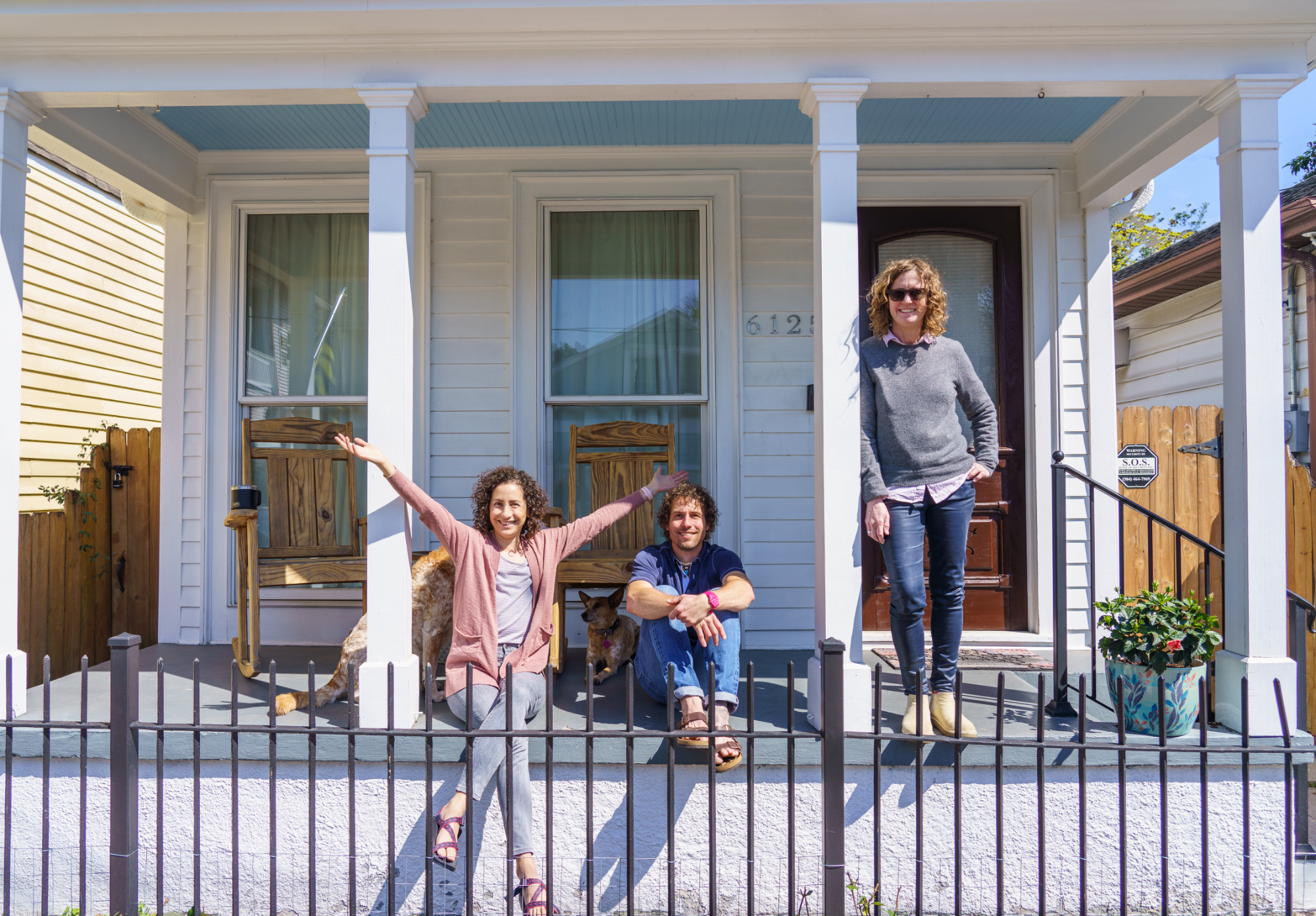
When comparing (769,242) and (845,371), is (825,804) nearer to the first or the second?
(845,371)

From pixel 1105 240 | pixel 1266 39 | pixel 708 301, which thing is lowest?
pixel 708 301

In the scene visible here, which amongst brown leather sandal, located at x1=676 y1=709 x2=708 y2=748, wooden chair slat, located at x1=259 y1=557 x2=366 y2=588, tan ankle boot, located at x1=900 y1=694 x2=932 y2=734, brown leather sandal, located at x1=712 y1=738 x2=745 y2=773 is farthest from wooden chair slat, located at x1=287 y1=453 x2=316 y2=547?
tan ankle boot, located at x1=900 y1=694 x2=932 y2=734

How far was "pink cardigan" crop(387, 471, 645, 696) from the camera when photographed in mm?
2867

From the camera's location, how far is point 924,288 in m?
2.87

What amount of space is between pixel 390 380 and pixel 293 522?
1.61 m

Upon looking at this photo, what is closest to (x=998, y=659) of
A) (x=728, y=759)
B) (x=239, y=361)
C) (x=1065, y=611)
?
(x=1065, y=611)

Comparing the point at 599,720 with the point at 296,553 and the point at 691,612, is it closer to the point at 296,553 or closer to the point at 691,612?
the point at 691,612

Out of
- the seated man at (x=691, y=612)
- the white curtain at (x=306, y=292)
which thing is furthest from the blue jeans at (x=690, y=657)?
the white curtain at (x=306, y=292)

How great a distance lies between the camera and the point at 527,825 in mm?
2502

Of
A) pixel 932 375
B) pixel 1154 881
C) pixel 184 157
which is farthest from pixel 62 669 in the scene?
pixel 1154 881

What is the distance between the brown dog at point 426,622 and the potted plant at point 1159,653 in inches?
97.1

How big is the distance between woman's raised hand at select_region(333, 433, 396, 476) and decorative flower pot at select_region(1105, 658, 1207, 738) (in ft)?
8.36

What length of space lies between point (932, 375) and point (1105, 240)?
212cm

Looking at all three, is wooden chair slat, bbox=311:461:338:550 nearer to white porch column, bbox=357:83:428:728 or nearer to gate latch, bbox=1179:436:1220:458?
white porch column, bbox=357:83:428:728
